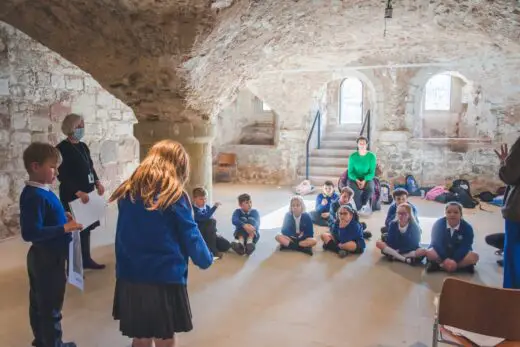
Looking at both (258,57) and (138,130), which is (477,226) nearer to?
(258,57)

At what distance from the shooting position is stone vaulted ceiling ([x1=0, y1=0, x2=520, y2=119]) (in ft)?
11.4

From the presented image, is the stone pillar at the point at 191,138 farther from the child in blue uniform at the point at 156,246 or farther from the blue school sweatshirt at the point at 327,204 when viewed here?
the child in blue uniform at the point at 156,246

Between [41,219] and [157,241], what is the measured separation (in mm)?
783

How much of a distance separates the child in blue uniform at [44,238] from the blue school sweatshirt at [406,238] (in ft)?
9.79

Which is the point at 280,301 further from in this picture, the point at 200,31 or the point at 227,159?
the point at 227,159

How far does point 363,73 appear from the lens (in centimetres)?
895

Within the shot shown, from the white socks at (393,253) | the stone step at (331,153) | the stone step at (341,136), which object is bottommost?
the white socks at (393,253)

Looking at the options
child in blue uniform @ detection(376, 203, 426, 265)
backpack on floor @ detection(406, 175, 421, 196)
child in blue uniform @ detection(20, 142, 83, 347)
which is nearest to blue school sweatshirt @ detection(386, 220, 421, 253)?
child in blue uniform @ detection(376, 203, 426, 265)

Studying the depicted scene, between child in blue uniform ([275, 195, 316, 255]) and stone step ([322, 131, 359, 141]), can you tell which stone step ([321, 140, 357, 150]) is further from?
child in blue uniform ([275, 195, 316, 255])

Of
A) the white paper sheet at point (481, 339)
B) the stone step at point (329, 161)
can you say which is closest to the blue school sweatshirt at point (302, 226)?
the white paper sheet at point (481, 339)

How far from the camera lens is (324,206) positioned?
19.6 feet

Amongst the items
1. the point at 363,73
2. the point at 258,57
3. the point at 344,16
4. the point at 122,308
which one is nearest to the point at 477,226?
the point at 344,16

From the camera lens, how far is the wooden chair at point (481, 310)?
5.88 feet

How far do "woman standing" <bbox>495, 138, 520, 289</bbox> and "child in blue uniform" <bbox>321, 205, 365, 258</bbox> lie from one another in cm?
187
